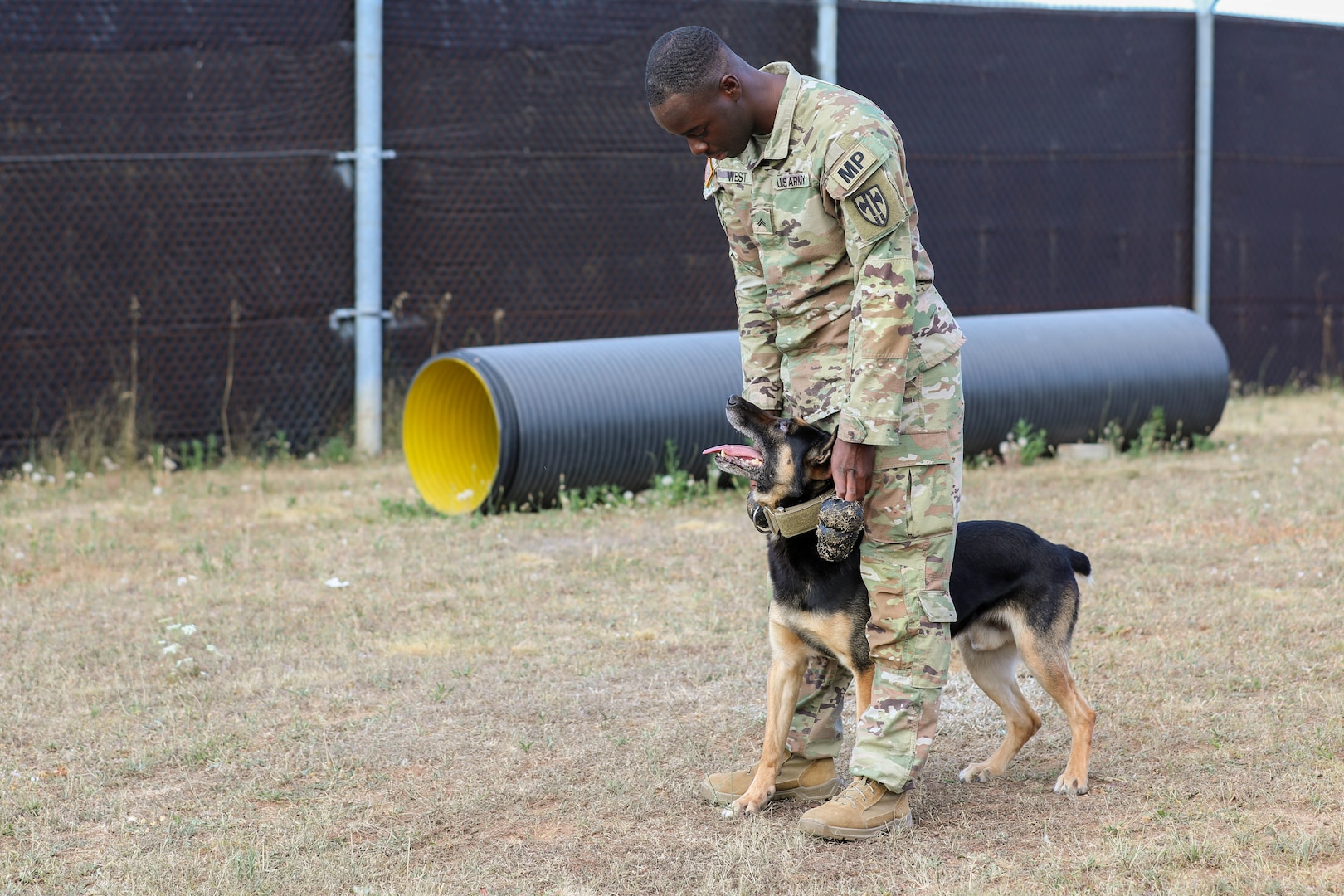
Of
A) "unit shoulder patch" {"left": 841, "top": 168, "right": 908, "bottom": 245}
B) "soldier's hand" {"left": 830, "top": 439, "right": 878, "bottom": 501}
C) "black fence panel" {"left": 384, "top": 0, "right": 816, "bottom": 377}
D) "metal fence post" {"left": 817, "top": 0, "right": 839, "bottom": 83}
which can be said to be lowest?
"soldier's hand" {"left": 830, "top": 439, "right": 878, "bottom": 501}

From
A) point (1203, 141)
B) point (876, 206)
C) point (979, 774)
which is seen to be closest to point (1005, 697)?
point (979, 774)

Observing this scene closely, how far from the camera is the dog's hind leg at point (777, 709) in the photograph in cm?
365

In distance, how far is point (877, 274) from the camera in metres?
3.28

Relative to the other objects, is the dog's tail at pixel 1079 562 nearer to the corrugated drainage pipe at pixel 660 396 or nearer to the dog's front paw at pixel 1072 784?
the dog's front paw at pixel 1072 784

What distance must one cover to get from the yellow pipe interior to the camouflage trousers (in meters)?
4.58

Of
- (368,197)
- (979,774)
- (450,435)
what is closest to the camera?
(979,774)

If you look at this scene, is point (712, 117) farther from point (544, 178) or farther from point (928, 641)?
point (544, 178)

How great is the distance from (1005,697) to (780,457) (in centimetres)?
121

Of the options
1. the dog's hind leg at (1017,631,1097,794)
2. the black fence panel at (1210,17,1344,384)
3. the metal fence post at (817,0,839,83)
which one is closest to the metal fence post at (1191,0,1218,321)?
the black fence panel at (1210,17,1344,384)

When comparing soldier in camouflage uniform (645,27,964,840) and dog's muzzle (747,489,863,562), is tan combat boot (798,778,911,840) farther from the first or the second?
dog's muzzle (747,489,863,562)

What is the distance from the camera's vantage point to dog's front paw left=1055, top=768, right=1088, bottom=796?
12.9 feet

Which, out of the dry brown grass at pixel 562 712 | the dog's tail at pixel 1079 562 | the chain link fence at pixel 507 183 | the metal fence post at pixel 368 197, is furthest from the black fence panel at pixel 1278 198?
the dog's tail at pixel 1079 562

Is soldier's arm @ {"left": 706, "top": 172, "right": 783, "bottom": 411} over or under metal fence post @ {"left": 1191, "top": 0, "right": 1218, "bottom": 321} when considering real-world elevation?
under

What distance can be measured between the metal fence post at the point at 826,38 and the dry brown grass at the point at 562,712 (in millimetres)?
4462
